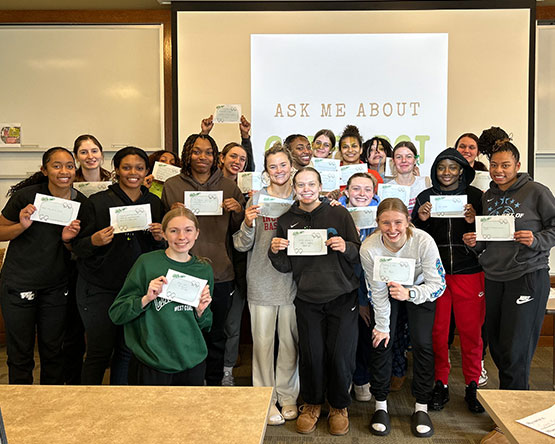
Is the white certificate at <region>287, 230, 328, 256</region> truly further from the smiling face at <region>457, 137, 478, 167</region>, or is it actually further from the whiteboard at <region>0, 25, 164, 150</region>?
the whiteboard at <region>0, 25, 164, 150</region>

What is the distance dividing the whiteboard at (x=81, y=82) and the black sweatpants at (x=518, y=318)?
3.77 m

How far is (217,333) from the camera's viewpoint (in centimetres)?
333

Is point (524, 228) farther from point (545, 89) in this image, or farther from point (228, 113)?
point (545, 89)

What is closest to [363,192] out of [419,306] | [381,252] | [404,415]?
[381,252]

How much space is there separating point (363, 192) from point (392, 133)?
2010mm

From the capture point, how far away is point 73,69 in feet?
17.9

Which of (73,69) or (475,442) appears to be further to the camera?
(73,69)

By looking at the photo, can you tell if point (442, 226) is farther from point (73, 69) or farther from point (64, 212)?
point (73, 69)

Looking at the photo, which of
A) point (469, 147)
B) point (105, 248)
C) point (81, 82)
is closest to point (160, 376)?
point (105, 248)

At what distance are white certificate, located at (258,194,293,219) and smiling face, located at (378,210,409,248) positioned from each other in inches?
22.4

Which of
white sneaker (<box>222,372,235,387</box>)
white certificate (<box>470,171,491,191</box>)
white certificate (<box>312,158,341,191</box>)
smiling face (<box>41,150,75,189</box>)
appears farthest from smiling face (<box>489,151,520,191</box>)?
smiling face (<box>41,150,75,189</box>)

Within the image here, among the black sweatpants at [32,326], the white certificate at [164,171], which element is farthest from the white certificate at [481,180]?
the black sweatpants at [32,326]

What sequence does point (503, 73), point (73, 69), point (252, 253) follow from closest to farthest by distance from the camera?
point (252, 253)
point (503, 73)
point (73, 69)

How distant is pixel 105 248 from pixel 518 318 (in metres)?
2.39
